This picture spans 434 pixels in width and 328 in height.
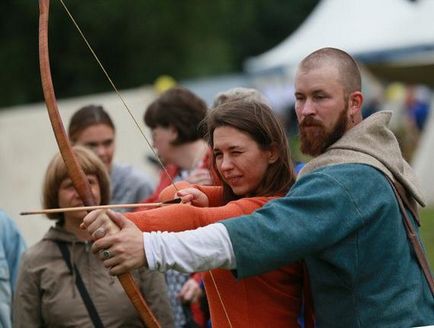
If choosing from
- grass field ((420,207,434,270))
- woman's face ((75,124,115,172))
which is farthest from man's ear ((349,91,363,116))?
grass field ((420,207,434,270))

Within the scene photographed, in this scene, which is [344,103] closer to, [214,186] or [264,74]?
[214,186]

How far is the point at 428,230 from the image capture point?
13.8 m

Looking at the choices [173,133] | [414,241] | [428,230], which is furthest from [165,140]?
[428,230]

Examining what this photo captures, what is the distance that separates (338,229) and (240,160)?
51 centimetres

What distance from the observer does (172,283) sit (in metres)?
6.10

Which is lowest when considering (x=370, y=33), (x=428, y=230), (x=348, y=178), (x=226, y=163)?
(x=428, y=230)

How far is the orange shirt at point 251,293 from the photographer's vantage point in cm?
380

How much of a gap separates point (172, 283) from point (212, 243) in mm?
2677

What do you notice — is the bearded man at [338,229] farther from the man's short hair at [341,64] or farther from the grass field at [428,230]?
the grass field at [428,230]

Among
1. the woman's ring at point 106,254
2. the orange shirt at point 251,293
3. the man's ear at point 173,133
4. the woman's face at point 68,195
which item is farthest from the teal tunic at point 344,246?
the man's ear at point 173,133

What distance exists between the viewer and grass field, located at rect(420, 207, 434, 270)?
39.8ft

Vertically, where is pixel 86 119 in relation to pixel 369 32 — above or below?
below

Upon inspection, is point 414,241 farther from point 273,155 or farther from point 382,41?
point 382,41

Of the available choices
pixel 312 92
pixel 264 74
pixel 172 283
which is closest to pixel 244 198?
pixel 312 92
